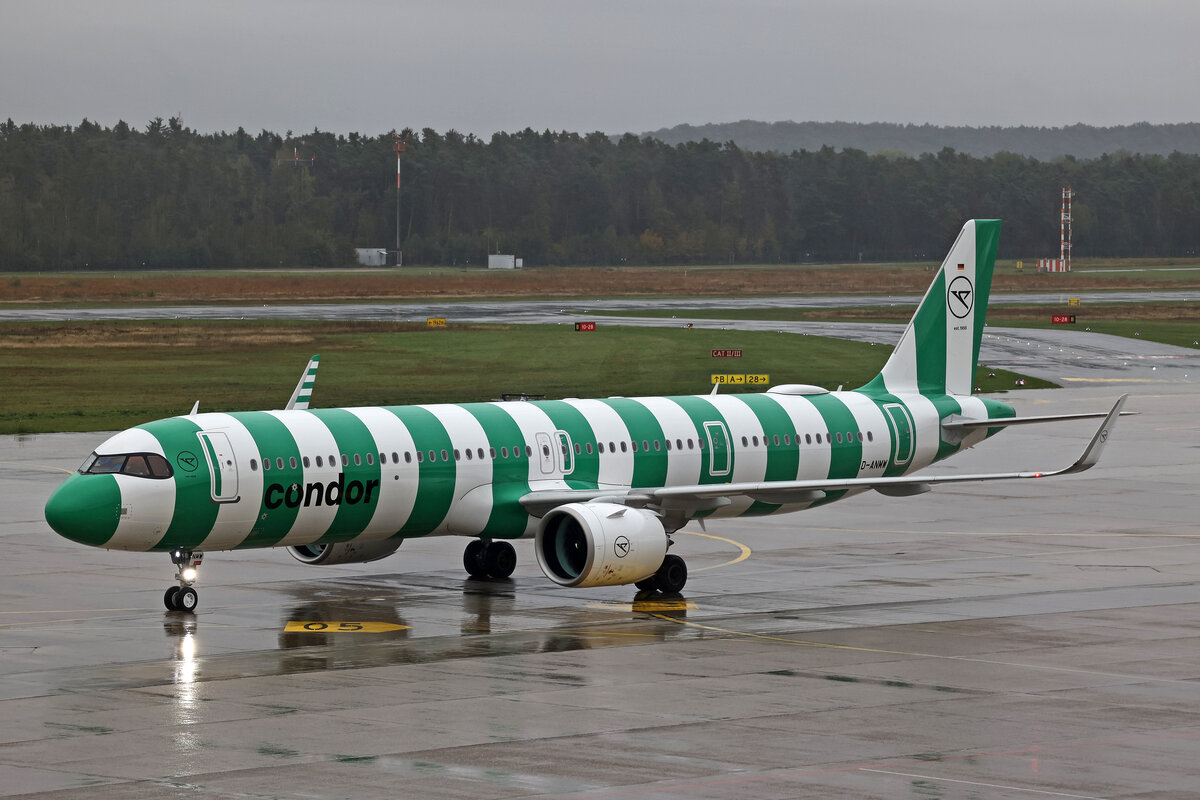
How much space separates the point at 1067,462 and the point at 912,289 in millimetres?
129129

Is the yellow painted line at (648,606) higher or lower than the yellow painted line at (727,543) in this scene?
lower

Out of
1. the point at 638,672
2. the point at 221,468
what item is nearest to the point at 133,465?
the point at 221,468

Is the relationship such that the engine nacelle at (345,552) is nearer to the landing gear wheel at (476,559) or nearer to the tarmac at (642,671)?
the tarmac at (642,671)

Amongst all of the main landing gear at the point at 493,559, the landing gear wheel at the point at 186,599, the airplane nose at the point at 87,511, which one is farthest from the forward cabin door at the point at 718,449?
the airplane nose at the point at 87,511

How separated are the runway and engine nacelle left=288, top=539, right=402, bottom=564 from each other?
69cm

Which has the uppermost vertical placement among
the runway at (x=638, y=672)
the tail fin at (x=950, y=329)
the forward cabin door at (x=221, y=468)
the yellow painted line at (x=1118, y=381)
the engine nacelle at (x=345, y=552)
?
the tail fin at (x=950, y=329)

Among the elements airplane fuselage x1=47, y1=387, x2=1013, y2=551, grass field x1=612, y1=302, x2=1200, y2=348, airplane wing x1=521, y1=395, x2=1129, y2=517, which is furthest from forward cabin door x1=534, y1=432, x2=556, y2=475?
grass field x1=612, y1=302, x2=1200, y2=348

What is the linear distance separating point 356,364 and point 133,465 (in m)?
56.2

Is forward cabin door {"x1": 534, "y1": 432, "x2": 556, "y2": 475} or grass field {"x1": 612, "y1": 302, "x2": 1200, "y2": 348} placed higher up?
grass field {"x1": 612, "y1": 302, "x2": 1200, "y2": 348}

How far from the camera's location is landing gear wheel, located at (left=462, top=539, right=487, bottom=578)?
36094 mm

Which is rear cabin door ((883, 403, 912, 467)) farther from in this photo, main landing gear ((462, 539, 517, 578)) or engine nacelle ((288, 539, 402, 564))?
engine nacelle ((288, 539, 402, 564))

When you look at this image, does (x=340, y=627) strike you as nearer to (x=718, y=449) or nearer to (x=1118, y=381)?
(x=718, y=449)

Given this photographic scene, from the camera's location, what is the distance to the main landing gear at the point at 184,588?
31.9 metres

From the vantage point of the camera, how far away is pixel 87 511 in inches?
1185
